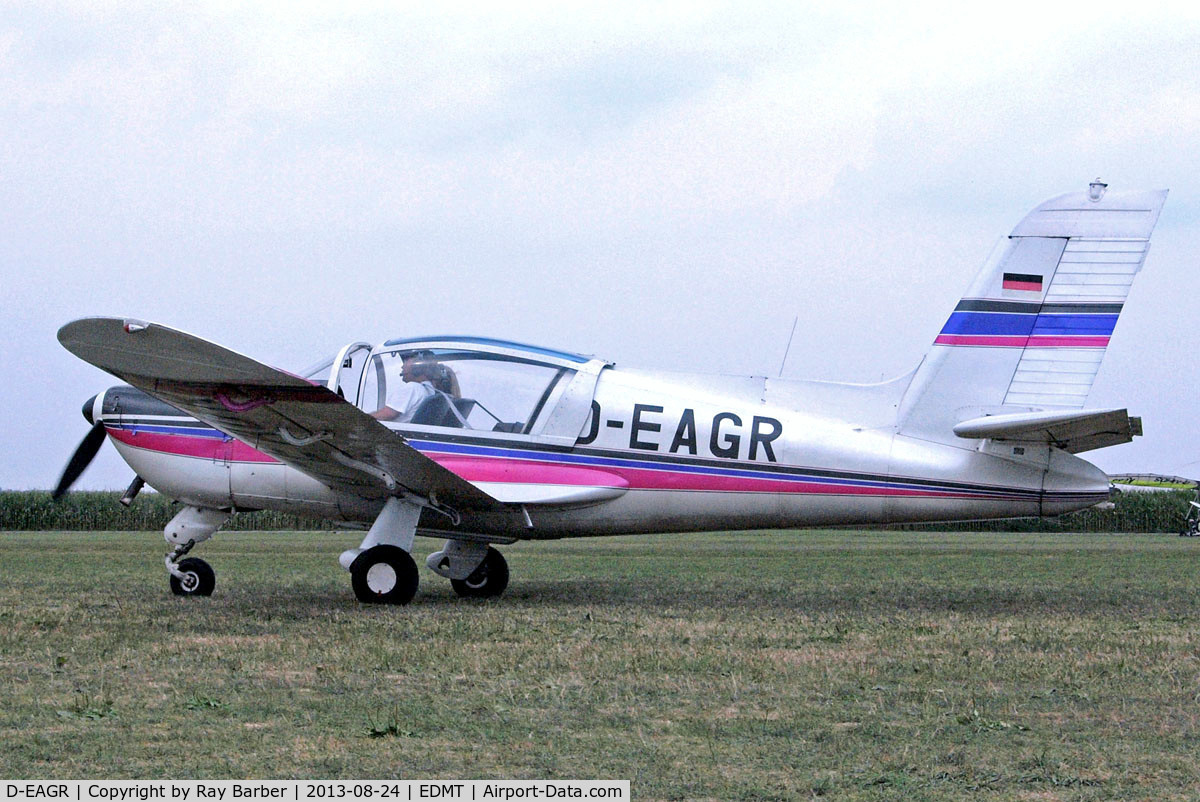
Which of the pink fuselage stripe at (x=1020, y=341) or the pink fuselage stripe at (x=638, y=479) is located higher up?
the pink fuselage stripe at (x=1020, y=341)

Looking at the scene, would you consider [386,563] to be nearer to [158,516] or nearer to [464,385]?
[464,385]

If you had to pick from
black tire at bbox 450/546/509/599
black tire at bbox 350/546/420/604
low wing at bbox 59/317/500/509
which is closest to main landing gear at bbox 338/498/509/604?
black tire at bbox 350/546/420/604

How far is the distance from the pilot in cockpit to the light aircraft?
0.02m

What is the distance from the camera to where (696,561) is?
21.6 m

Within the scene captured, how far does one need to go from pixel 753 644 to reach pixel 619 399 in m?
3.41

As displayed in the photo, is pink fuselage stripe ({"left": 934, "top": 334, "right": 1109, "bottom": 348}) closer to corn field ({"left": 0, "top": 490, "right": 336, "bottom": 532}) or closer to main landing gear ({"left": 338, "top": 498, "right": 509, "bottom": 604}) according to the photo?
main landing gear ({"left": 338, "top": 498, "right": 509, "bottom": 604})

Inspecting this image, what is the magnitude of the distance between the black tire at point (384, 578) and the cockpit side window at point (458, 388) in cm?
128

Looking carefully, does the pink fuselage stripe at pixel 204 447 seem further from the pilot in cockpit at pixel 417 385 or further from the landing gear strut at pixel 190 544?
the pilot in cockpit at pixel 417 385

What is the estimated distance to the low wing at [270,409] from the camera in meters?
9.06

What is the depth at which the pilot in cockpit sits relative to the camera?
37.7ft
